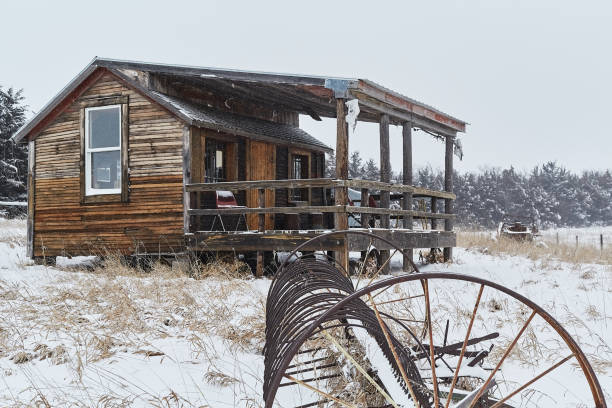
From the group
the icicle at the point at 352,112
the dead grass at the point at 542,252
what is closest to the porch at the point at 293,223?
the icicle at the point at 352,112

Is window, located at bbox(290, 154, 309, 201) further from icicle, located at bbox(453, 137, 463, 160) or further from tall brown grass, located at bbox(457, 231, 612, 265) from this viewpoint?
tall brown grass, located at bbox(457, 231, 612, 265)

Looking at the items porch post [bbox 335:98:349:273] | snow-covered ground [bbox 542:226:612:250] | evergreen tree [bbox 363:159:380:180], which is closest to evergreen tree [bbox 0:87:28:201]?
porch post [bbox 335:98:349:273]

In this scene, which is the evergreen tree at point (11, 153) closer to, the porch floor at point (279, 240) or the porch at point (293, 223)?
the porch at point (293, 223)

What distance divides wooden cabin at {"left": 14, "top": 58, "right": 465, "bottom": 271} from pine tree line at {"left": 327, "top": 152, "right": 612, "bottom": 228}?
A: 4130 cm

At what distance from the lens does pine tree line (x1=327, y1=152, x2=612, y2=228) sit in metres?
59.7

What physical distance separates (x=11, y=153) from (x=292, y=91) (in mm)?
28647

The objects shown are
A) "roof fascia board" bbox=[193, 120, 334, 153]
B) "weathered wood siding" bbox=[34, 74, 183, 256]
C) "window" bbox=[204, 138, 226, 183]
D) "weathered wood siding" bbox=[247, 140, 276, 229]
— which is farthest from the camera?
"weathered wood siding" bbox=[247, 140, 276, 229]

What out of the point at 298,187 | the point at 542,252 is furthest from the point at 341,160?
the point at 542,252

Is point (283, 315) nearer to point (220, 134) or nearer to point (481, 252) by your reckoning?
point (220, 134)

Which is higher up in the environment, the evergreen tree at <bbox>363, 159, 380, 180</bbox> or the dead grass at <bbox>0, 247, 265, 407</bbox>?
the evergreen tree at <bbox>363, 159, 380, 180</bbox>

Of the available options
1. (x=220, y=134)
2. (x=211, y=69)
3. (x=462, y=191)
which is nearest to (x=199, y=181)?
(x=220, y=134)

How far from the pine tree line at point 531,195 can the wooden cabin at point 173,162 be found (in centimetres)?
4130

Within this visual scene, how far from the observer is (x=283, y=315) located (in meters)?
3.13

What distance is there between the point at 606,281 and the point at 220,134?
764 cm
